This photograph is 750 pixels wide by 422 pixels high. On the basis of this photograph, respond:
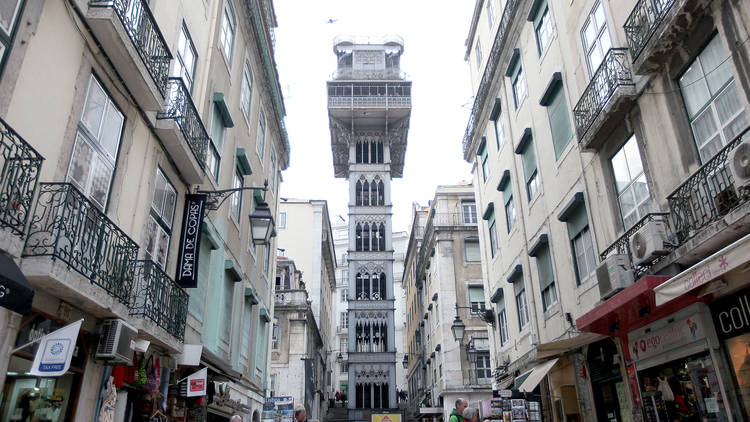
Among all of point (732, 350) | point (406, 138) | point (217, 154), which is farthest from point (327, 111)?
point (732, 350)

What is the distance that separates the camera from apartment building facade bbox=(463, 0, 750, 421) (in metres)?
7.07

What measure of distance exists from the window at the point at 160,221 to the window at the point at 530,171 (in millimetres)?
9896

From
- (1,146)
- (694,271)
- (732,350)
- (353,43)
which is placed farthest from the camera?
(353,43)

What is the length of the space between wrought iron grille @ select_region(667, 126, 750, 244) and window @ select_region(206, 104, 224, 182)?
9510 mm

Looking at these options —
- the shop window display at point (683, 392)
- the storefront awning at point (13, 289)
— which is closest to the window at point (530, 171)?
the shop window display at point (683, 392)

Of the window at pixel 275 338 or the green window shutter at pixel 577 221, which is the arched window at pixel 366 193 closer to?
the window at pixel 275 338

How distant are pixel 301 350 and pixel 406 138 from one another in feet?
100

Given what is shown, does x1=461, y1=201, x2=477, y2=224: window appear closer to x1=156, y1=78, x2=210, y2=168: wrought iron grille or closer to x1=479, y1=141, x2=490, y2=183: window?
x1=479, y1=141, x2=490, y2=183: window

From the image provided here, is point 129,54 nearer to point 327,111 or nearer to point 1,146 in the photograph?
point 1,146

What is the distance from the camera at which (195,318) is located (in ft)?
37.6

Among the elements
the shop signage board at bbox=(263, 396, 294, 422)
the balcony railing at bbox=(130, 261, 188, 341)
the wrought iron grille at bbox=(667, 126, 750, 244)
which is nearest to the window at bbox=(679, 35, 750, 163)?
the wrought iron grille at bbox=(667, 126, 750, 244)

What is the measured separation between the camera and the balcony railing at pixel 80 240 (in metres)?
5.62

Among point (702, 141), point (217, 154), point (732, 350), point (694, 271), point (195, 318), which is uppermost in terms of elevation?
point (217, 154)

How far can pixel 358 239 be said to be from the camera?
51.6 metres
